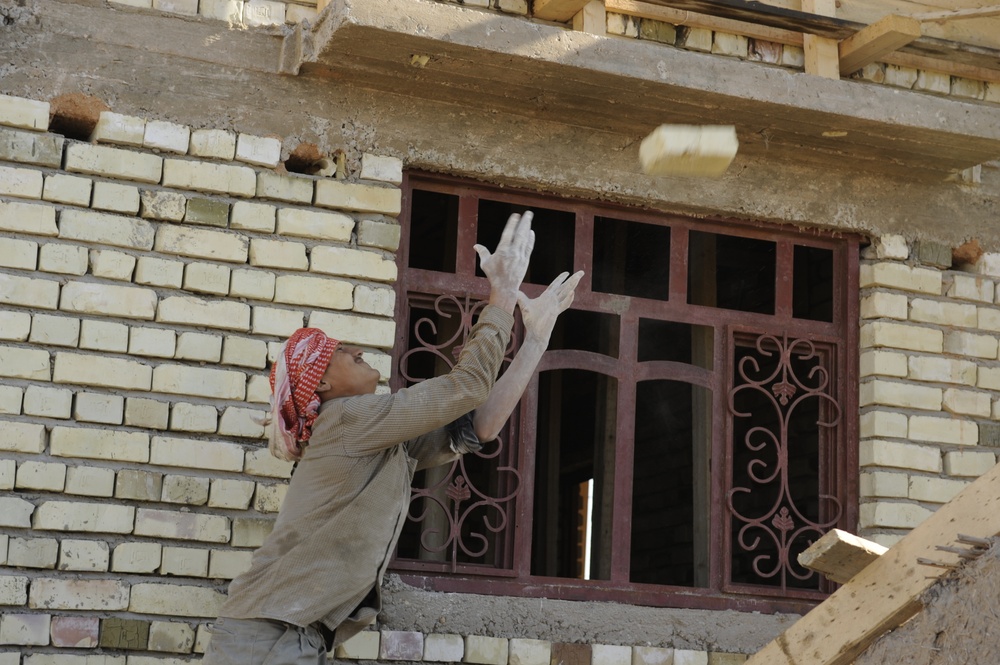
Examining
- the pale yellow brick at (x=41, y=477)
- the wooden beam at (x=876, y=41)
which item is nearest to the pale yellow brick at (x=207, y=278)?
the pale yellow brick at (x=41, y=477)

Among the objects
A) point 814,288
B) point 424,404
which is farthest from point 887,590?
point 814,288

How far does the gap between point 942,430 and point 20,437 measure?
154 inches

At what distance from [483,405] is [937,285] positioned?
9.34 feet

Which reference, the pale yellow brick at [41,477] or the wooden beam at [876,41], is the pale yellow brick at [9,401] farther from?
the wooden beam at [876,41]

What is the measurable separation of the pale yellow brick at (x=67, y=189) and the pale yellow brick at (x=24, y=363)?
585 mm

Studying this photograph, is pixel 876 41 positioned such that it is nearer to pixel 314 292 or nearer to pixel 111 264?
pixel 314 292

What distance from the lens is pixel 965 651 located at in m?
2.85

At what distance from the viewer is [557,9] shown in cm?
559

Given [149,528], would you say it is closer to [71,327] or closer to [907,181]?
[71,327]

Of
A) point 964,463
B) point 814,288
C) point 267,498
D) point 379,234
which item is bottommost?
point 267,498

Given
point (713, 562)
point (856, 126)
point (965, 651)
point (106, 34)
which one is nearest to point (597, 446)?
point (713, 562)

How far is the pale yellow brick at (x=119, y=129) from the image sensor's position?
16.7 feet

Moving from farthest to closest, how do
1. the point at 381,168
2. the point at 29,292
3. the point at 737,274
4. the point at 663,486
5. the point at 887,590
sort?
1. the point at 663,486
2. the point at 737,274
3. the point at 381,168
4. the point at 29,292
5. the point at 887,590

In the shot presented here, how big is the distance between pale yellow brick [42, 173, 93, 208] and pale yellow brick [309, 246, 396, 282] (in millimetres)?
895
